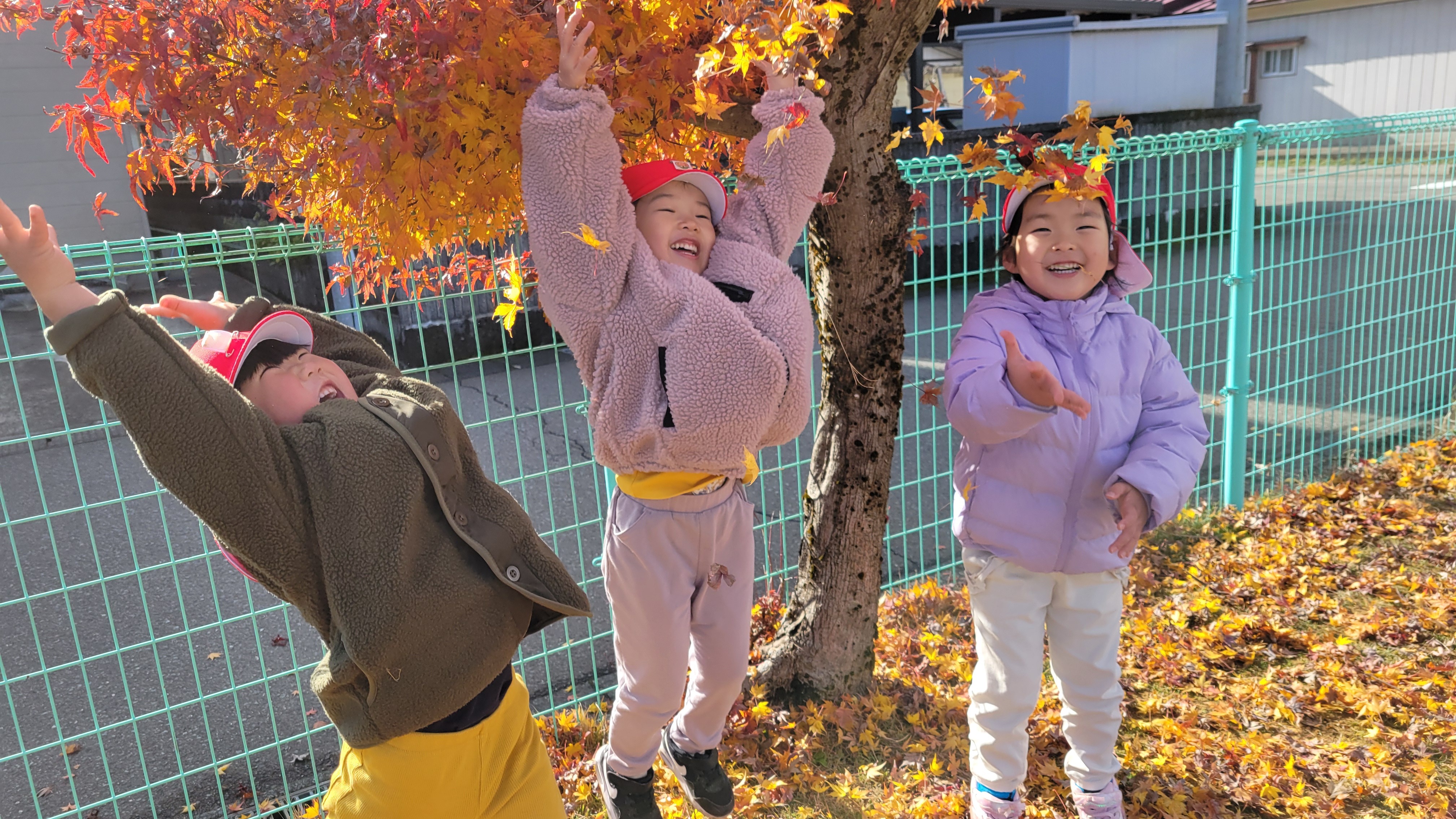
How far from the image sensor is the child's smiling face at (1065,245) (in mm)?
2297

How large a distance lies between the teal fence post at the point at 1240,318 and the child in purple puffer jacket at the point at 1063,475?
7.28 feet

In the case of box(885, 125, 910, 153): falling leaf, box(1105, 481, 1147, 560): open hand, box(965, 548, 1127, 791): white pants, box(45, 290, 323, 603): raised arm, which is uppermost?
box(885, 125, 910, 153): falling leaf

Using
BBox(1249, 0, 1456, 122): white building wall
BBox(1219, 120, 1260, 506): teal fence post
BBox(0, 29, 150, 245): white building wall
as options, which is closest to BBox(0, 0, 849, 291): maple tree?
BBox(1219, 120, 1260, 506): teal fence post

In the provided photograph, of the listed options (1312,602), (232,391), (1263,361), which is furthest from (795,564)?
(1263,361)

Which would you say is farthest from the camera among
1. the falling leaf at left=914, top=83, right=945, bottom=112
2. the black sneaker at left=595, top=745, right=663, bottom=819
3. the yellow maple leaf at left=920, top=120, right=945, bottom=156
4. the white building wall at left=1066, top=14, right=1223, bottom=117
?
the white building wall at left=1066, top=14, right=1223, bottom=117

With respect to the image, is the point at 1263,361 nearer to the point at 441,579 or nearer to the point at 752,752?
the point at 752,752

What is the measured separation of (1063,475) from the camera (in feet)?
7.53

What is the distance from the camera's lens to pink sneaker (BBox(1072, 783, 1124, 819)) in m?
2.45

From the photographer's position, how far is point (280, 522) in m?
1.56

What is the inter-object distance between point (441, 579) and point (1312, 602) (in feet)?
11.0

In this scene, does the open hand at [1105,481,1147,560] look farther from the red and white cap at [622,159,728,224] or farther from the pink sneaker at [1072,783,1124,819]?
the red and white cap at [622,159,728,224]

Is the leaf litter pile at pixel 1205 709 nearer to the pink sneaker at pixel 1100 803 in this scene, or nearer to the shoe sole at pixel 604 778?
the pink sneaker at pixel 1100 803

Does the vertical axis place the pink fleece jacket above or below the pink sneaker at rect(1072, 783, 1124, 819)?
above

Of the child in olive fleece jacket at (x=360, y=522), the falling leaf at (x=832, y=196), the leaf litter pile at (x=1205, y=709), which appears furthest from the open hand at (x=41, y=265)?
the leaf litter pile at (x=1205, y=709)
